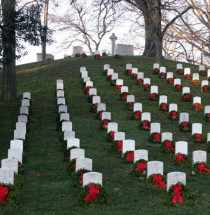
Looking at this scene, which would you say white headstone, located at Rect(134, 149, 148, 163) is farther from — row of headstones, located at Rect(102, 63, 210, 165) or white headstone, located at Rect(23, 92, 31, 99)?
white headstone, located at Rect(23, 92, 31, 99)

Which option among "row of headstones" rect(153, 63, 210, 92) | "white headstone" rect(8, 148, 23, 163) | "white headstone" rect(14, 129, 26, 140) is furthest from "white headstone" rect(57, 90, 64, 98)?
"white headstone" rect(8, 148, 23, 163)

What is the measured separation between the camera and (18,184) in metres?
10.4

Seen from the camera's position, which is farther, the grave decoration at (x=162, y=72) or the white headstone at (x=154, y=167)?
the grave decoration at (x=162, y=72)

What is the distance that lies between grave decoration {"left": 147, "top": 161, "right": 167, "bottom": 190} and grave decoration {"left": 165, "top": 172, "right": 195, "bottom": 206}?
2.69 feet

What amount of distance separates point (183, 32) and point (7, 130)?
2468 centimetres

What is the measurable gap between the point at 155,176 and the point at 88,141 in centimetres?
524

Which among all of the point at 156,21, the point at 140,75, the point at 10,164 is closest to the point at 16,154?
the point at 10,164

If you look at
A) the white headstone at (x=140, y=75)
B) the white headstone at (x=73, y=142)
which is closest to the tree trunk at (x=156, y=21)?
the white headstone at (x=140, y=75)

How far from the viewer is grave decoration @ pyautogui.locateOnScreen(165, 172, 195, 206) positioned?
31.0 feet

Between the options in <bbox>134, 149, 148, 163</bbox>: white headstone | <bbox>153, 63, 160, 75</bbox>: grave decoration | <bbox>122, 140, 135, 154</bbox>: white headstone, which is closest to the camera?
<bbox>134, 149, 148, 163</bbox>: white headstone

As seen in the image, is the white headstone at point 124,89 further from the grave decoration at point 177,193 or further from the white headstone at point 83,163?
the grave decoration at point 177,193

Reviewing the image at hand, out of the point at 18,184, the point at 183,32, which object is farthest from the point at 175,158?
the point at 183,32

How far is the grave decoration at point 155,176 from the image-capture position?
10578mm

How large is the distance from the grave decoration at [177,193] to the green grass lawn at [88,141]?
0.52ft
